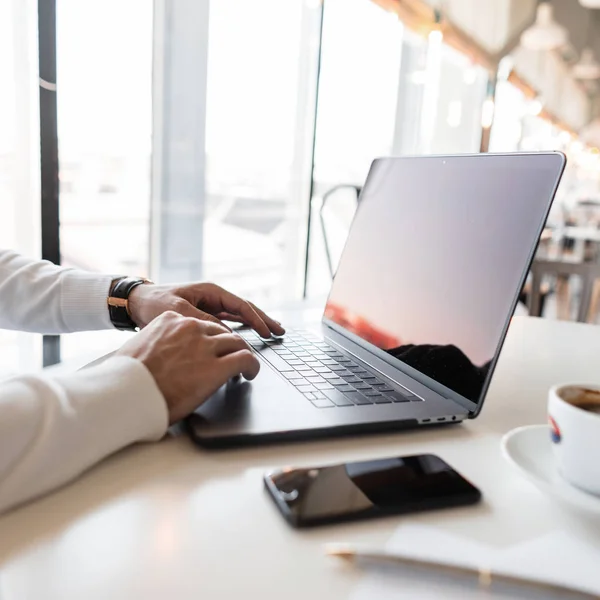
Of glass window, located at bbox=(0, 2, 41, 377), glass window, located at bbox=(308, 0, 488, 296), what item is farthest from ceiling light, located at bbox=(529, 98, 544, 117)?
glass window, located at bbox=(0, 2, 41, 377)

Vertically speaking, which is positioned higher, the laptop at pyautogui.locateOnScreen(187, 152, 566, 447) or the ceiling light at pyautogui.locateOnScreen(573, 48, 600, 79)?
the ceiling light at pyautogui.locateOnScreen(573, 48, 600, 79)

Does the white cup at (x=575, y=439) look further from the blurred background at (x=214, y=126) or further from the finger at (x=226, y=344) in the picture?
the blurred background at (x=214, y=126)

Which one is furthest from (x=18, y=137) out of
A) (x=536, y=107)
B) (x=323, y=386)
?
(x=536, y=107)

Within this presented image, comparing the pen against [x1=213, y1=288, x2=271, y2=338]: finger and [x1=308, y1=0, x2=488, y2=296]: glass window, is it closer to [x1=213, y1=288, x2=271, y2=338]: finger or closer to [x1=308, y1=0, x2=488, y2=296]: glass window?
[x1=213, y1=288, x2=271, y2=338]: finger

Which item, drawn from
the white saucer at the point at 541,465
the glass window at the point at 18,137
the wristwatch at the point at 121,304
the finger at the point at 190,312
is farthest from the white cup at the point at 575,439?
the glass window at the point at 18,137

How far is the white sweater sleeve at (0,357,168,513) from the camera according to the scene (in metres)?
0.42

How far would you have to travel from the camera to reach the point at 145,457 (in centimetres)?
49

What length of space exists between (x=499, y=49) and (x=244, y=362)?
14.2 feet

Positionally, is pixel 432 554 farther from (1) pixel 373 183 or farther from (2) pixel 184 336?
(1) pixel 373 183

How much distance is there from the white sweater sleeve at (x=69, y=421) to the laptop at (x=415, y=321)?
6 centimetres

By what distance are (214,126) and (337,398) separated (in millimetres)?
1690

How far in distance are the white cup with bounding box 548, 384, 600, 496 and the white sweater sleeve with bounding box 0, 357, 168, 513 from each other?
1.02ft

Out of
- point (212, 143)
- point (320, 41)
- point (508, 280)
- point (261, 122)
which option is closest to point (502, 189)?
point (508, 280)

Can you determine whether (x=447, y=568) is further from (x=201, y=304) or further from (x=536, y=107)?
(x=536, y=107)
